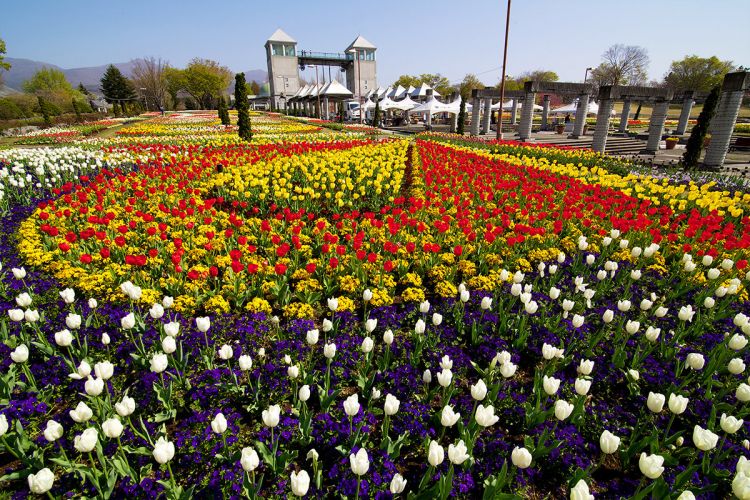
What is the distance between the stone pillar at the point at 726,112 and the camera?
15.5m

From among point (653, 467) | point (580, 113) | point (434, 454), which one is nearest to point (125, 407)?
point (434, 454)

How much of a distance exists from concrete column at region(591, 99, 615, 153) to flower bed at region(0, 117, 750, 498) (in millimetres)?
16905

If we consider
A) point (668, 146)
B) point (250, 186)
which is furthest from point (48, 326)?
point (668, 146)

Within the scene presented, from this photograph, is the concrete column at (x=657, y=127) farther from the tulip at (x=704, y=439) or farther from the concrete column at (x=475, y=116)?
the tulip at (x=704, y=439)

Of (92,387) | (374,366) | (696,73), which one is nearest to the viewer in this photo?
(92,387)

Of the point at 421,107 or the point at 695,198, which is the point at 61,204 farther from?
the point at 421,107

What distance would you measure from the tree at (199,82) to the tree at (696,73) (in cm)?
9478

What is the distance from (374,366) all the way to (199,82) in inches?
4056

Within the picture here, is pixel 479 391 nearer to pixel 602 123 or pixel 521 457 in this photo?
pixel 521 457

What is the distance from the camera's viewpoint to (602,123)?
2159cm

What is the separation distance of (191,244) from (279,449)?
4.41 m

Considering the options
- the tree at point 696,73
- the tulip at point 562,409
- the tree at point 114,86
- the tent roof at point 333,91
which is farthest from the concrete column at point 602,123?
the tree at point 114,86

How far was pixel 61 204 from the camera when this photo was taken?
739 centimetres

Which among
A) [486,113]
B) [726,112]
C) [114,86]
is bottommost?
[486,113]
